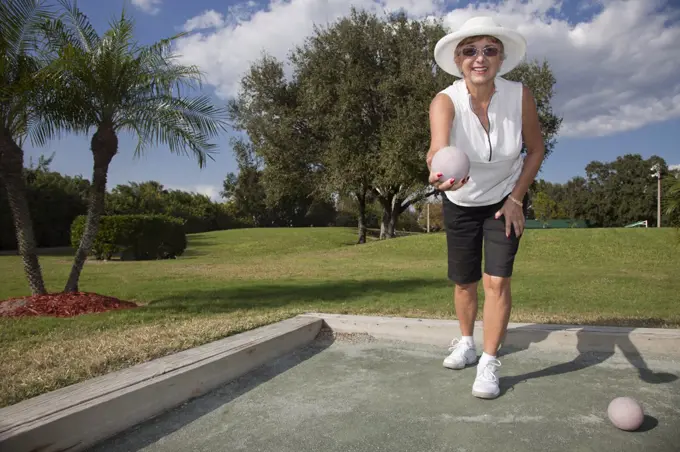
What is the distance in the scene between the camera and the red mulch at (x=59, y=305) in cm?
613

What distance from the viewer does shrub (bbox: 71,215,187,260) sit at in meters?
17.7

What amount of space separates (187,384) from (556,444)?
6.03 ft

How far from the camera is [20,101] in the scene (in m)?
6.52

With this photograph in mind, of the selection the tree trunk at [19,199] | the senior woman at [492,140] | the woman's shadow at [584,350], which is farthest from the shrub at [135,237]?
the senior woman at [492,140]

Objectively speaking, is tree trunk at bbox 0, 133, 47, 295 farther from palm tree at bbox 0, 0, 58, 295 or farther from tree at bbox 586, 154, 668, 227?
tree at bbox 586, 154, 668, 227

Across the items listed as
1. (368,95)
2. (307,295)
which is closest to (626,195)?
(368,95)

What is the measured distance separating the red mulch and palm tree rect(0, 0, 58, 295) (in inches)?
15.2

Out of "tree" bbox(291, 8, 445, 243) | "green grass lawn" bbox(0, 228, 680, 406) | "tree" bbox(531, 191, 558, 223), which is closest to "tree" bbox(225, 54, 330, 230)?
"tree" bbox(291, 8, 445, 243)

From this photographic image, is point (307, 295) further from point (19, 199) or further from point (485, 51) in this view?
point (485, 51)

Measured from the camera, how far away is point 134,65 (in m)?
7.00

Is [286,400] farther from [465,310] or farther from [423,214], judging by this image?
[423,214]

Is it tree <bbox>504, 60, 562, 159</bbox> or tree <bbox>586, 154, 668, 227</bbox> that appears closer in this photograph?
tree <bbox>504, 60, 562, 159</bbox>

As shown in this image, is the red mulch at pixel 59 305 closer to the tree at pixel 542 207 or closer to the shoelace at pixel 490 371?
the shoelace at pixel 490 371

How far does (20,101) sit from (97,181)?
1.36 metres
